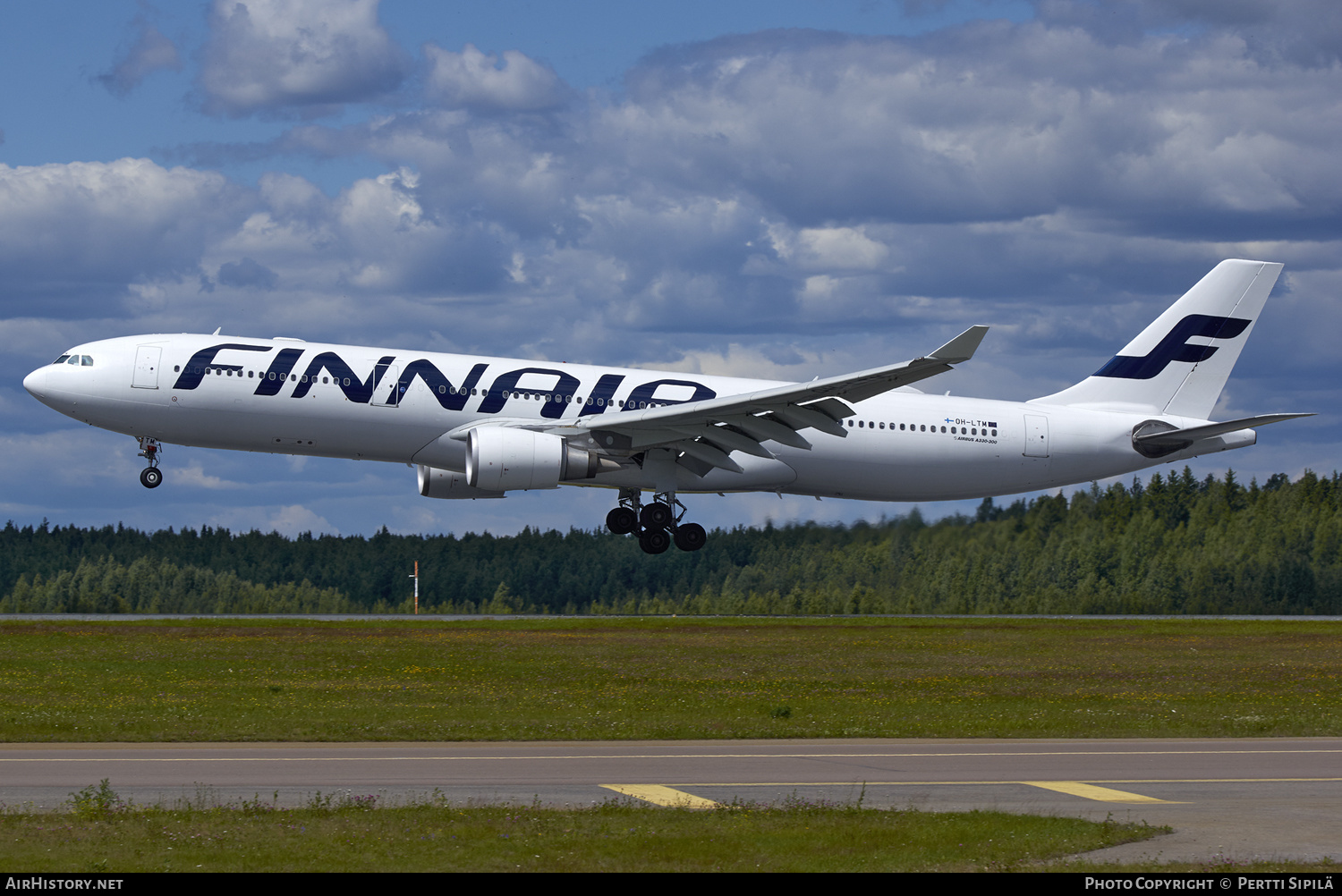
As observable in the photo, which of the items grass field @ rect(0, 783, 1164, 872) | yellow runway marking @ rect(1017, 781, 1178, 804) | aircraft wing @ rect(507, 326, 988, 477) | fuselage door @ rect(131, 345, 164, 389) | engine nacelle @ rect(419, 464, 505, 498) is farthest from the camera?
engine nacelle @ rect(419, 464, 505, 498)

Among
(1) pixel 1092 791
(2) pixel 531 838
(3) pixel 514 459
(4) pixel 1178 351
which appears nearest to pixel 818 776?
(1) pixel 1092 791

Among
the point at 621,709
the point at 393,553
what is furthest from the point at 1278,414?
the point at 393,553

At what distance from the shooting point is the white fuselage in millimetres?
36719

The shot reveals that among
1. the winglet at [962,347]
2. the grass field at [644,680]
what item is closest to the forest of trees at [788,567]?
the grass field at [644,680]

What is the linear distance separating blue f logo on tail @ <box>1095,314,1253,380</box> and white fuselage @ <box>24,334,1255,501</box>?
574cm

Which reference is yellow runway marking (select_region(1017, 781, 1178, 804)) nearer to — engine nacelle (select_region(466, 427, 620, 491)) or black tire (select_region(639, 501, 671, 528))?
engine nacelle (select_region(466, 427, 620, 491))

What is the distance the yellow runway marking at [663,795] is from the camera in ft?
50.9

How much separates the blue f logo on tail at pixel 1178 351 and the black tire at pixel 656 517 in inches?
628

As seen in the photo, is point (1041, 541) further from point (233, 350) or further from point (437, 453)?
point (233, 350)

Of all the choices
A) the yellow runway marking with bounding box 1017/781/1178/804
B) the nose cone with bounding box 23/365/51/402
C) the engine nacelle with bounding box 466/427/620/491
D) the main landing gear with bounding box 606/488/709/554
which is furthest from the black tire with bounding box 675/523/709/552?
the yellow runway marking with bounding box 1017/781/1178/804

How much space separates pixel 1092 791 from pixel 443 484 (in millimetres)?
27361

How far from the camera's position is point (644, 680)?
31141 mm

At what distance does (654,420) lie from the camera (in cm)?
3753

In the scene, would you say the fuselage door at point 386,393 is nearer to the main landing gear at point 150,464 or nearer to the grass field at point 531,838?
the main landing gear at point 150,464
